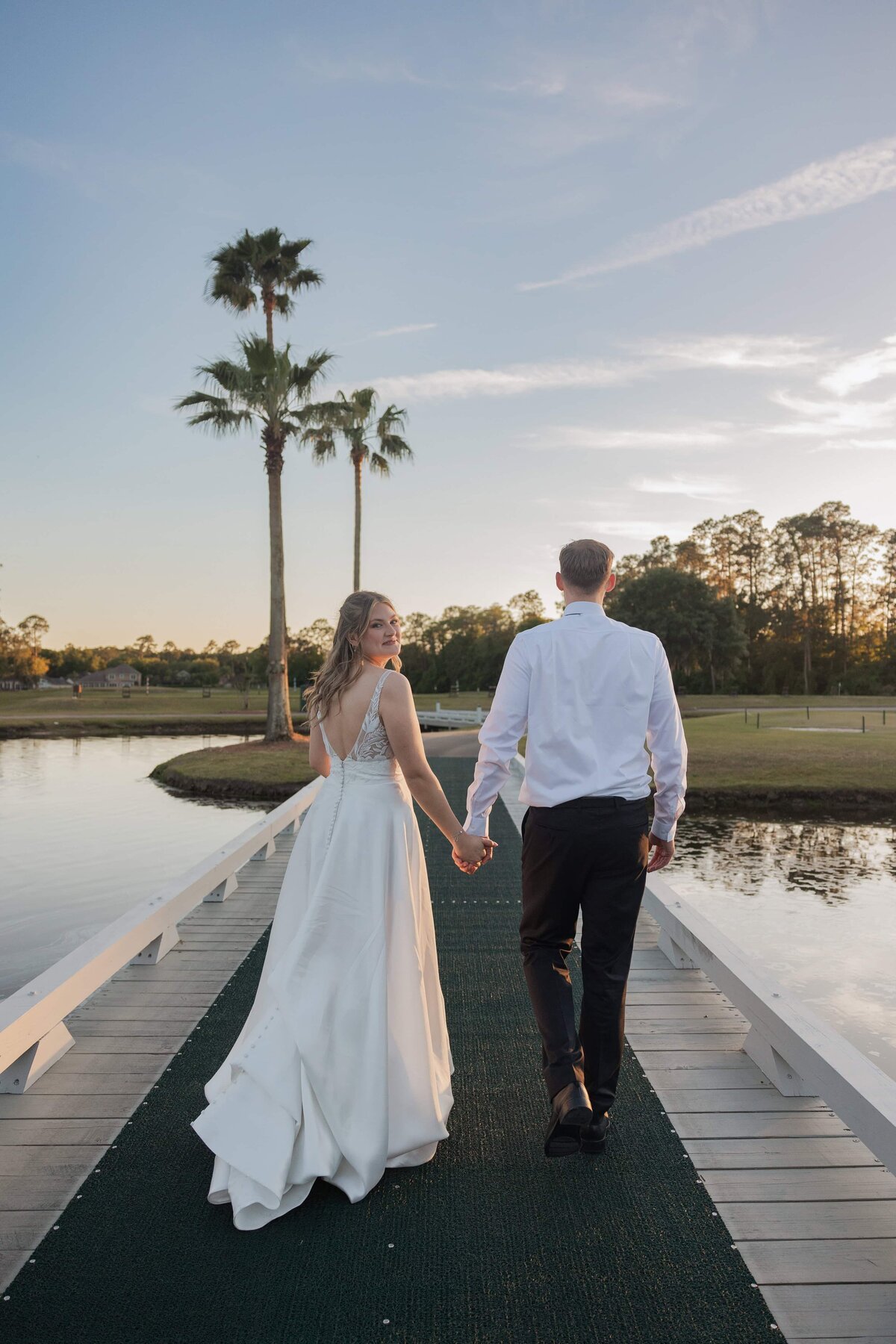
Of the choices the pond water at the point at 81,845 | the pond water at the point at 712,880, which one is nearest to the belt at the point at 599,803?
the pond water at the point at 712,880

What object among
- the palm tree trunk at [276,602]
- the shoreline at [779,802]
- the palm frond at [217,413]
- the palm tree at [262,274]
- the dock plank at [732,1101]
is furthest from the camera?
the palm tree at [262,274]

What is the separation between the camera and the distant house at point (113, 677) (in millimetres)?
101188

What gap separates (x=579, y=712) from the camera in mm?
2723

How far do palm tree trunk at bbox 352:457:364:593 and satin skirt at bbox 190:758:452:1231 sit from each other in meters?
27.8

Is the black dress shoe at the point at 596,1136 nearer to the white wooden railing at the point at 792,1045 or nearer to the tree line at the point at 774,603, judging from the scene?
the white wooden railing at the point at 792,1045

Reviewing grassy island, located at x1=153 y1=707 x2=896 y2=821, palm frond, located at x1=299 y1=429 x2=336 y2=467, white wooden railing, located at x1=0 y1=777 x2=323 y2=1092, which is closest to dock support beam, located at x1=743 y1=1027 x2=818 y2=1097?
white wooden railing, located at x1=0 y1=777 x2=323 y2=1092

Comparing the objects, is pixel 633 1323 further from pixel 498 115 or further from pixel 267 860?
pixel 498 115

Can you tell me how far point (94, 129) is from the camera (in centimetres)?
1423

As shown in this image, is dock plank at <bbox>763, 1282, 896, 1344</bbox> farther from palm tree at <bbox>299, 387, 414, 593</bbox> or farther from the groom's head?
palm tree at <bbox>299, 387, 414, 593</bbox>

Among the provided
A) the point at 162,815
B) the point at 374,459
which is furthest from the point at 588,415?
the point at 162,815

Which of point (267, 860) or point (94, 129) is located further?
point (94, 129)

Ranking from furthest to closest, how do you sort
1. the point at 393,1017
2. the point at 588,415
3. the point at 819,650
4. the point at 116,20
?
the point at 819,650, the point at 588,415, the point at 116,20, the point at 393,1017

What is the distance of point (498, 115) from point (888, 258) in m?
6.74

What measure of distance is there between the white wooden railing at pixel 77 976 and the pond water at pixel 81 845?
2444 mm
